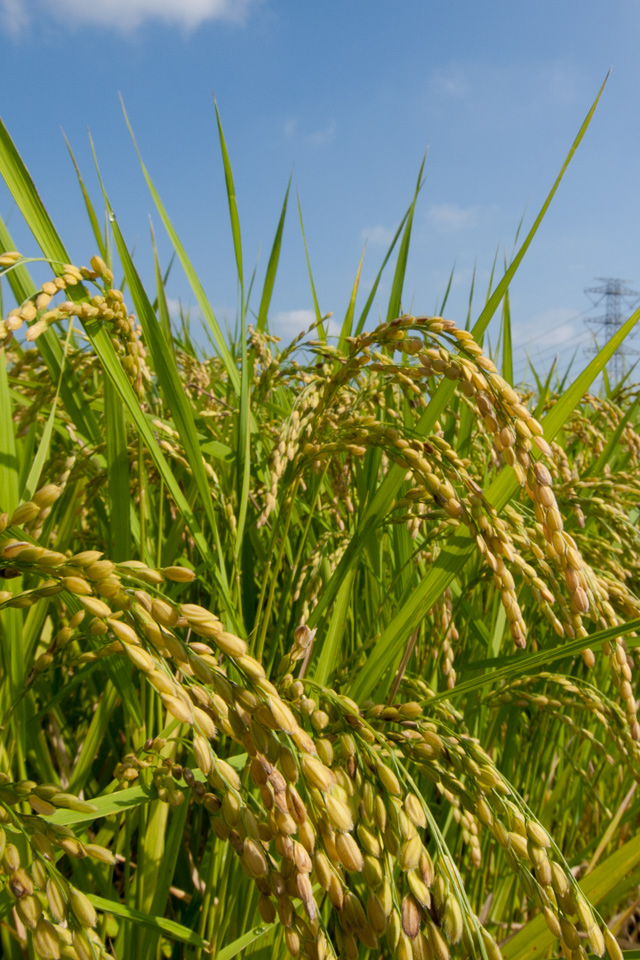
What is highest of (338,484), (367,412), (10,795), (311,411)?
(367,412)

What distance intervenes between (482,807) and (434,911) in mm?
130

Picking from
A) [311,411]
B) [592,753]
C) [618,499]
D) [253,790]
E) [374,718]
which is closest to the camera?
[374,718]

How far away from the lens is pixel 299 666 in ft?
4.30

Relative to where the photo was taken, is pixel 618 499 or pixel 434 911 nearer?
pixel 434 911

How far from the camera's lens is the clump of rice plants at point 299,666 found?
60 centimetres

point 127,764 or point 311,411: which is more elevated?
point 311,411

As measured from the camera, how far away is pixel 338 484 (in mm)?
1553

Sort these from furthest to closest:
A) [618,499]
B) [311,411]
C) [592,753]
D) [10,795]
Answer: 1. [592,753]
2. [618,499]
3. [311,411]
4. [10,795]

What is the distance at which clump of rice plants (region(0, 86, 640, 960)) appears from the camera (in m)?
0.60

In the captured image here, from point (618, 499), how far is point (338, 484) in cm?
68

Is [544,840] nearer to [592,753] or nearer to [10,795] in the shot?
[10,795]

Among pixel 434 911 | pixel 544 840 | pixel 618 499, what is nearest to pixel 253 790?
pixel 434 911

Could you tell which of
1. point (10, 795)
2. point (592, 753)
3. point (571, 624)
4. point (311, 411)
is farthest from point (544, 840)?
point (592, 753)

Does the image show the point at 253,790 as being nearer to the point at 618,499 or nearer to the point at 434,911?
the point at 434,911
